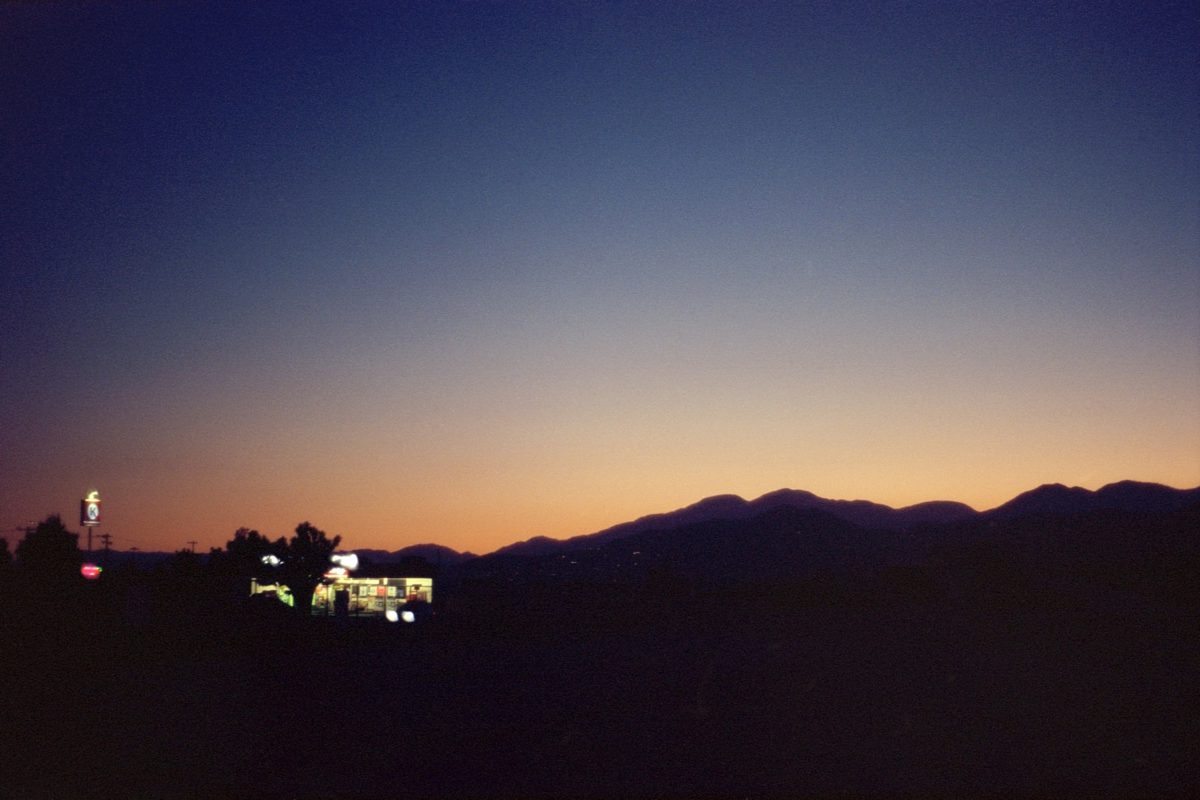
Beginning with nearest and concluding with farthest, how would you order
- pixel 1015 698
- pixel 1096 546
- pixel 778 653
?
pixel 1015 698 < pixel 778 653 < pixel 1096 546

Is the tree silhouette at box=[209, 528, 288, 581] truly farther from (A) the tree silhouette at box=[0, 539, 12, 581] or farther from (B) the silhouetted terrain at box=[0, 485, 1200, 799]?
(B) the silhouetted terrain at box=[0, 485, 1200, 799]

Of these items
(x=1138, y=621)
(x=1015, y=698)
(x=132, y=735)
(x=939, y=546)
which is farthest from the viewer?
(x=939, y=546)

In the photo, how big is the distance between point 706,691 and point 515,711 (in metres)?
5.00

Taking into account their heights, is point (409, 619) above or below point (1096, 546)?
below

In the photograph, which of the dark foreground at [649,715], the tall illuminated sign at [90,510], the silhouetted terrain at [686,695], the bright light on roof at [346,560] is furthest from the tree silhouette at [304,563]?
the dark foreground at [649,715]

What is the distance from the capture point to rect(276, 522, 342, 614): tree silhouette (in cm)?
6931

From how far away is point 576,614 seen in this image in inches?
2325

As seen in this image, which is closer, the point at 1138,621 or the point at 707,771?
the point at 707,771

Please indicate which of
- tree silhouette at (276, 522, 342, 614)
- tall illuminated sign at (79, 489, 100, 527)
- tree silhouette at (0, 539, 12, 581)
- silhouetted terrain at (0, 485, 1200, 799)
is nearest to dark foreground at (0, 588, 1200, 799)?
silhouetted terrain at (0, 485, 1200, 799)

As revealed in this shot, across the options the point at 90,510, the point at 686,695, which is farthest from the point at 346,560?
the point at 686,695

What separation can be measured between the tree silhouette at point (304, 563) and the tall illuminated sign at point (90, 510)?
14878 mm

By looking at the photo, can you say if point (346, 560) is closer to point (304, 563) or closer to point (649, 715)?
point (304, 563)

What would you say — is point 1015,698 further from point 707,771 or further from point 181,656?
point 181,656

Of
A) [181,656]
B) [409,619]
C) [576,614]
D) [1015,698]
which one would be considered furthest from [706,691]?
[409,619]
